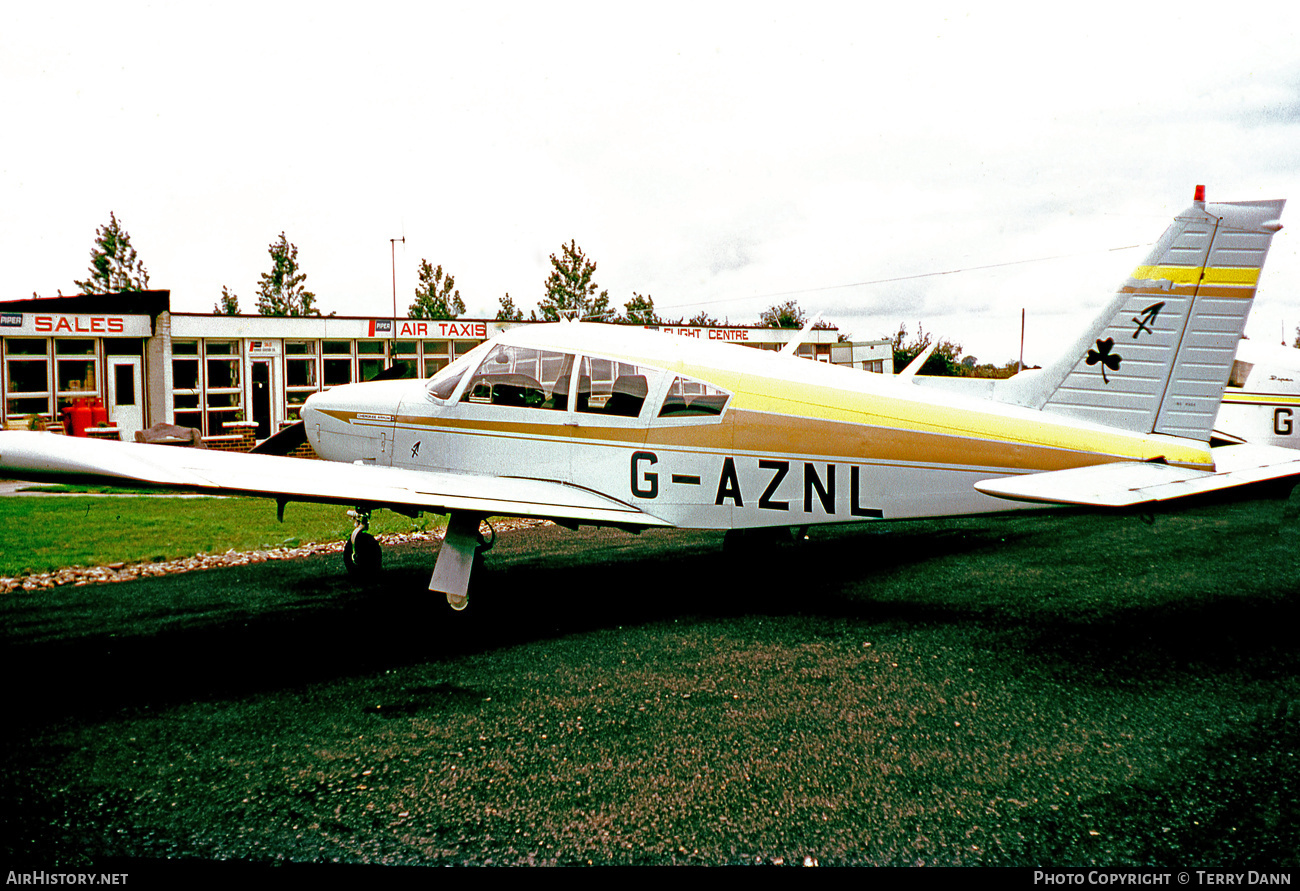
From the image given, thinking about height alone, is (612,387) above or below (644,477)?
above

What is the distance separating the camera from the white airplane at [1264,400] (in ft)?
36.1

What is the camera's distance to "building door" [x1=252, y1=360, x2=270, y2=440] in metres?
24.5

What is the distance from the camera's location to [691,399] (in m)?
5.96

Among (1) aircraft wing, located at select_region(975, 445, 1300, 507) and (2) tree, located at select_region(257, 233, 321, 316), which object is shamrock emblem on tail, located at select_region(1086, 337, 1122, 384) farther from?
(2) tree, located at select_region(257, 233, 321, 316)

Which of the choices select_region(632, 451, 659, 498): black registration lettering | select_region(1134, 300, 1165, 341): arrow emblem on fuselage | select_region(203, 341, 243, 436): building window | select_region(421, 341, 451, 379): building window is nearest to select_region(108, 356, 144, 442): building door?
select_region(203, 341, 243, 436): building window

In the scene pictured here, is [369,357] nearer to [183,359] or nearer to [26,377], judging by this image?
[183,359]

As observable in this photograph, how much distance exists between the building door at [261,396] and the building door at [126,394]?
3.34m

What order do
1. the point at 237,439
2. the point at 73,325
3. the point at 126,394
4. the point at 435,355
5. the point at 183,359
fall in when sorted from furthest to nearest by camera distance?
the point at 435,355 < the point at 183,359 < the point at 126,394 < the point at 73,325 < the point at 237,439

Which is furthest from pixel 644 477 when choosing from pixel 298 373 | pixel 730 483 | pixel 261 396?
pixel 298 373

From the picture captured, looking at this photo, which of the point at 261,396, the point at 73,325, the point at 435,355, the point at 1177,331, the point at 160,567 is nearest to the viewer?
the point at 1177,331

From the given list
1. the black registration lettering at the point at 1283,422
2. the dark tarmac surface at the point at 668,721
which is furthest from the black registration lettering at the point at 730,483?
the black registration lettering at the point at 1283,422

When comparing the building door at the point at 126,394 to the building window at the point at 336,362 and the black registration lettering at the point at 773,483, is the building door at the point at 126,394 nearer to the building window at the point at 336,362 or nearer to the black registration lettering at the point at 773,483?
the building window at the point at 336,362

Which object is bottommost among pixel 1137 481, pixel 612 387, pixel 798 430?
pixel 1137 481

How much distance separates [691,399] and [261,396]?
2291 centimetres
